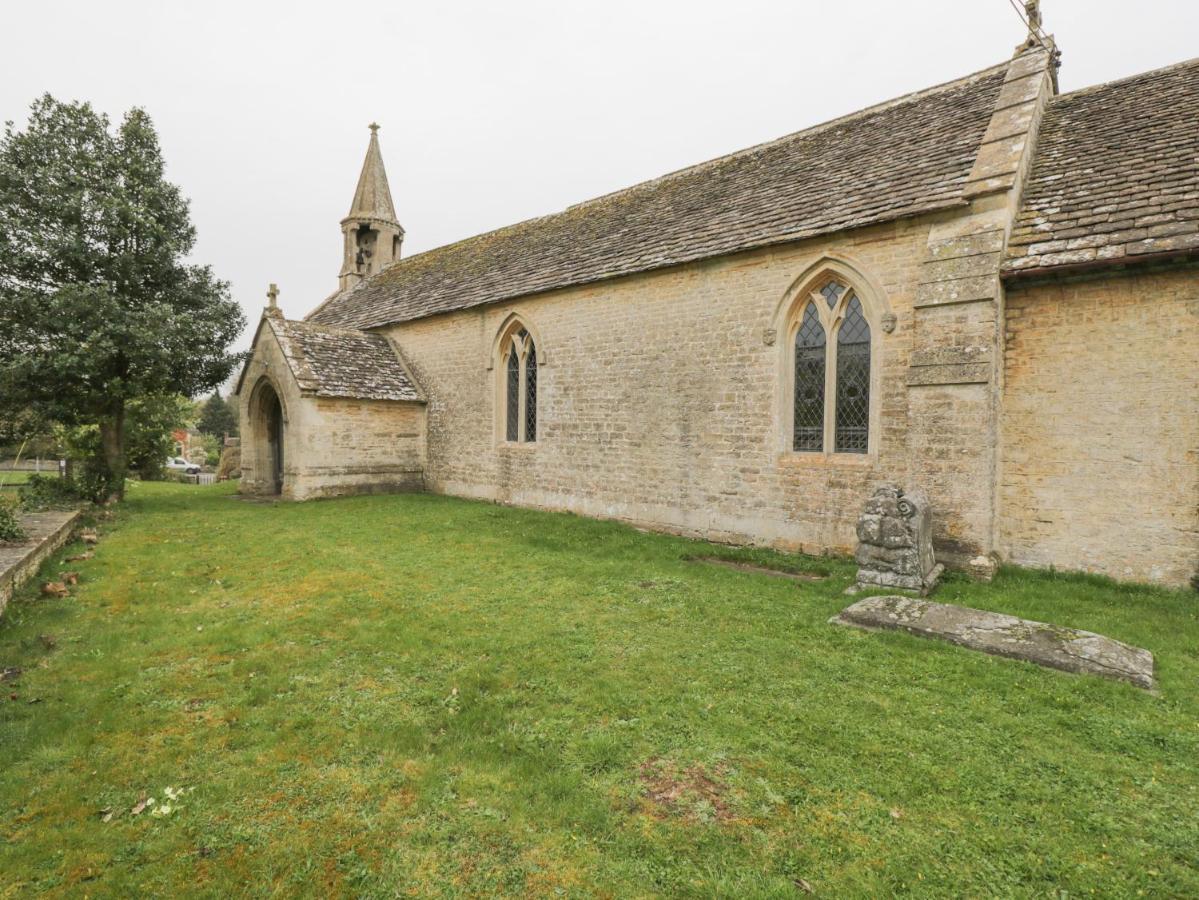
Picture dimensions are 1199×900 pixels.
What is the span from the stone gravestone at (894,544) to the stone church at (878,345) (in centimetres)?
93

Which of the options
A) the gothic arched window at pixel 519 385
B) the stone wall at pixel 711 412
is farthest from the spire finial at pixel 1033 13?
the gothic arched window at pixel 519 385

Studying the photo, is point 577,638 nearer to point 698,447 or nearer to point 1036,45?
point 698,447

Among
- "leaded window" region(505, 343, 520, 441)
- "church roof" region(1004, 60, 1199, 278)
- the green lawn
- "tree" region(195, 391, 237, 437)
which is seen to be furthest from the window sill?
"tree" region(195, 391, 237, 437)

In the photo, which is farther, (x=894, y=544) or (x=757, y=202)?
(x=757, y=202)

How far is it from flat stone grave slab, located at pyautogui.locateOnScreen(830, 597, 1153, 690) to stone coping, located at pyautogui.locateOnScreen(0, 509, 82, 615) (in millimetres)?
9261

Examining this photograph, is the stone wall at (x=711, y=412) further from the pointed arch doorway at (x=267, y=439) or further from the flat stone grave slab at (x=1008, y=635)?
the pointed arch doorway at (x=267, y=439)

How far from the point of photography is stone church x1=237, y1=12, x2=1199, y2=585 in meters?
7.60

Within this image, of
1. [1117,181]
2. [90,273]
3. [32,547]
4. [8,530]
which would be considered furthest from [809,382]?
[90,273]

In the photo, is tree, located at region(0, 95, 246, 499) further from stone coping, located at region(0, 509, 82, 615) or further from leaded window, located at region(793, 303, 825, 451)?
leaded window, located at region(793, 303, 825, 451)

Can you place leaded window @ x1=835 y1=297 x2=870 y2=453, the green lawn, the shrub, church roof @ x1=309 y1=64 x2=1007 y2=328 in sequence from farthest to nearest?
church roof @ x1=309 y1=64 x2=1007 y2=328 < leaded window @ x1=835 y1=297 x2=870 y2=453 < the shrub < the green lawn

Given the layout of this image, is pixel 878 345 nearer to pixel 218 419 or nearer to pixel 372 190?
pixel 372 190

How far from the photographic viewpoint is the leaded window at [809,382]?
9859 mm

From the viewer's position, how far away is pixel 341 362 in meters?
16.8

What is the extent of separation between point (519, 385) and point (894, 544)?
10.1m
